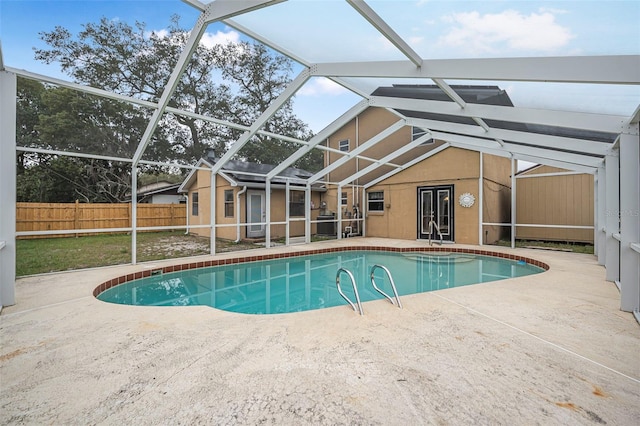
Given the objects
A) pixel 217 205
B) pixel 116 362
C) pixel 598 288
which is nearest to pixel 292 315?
pixel 116 362

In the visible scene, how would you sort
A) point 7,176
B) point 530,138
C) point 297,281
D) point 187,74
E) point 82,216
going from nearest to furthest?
point 7,176, point 530,138, point 297,281, point 187,74, point 82,216

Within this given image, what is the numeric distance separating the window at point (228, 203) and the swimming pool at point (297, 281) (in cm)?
483

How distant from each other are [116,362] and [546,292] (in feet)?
17.8

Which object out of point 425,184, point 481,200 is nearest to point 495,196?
point 481,200

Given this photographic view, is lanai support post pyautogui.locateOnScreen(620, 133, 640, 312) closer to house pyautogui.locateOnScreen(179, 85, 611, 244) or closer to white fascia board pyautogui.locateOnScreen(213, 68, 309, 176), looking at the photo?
house pyautogui.locateOnScreen(179, 85, 611, 244)

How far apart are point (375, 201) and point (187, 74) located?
8.34 m

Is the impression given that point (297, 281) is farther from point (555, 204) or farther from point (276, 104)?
point (555, 204)

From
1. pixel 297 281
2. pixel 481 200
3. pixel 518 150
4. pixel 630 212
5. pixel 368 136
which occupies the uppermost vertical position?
pixel 368 136

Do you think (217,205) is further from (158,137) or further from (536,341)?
(536,341)

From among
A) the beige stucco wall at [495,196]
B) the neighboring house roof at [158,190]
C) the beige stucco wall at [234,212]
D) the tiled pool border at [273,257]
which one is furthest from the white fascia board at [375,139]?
the neighboring house roof at [158,190]

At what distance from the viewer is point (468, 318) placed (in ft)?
10.8

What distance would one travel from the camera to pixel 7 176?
3.54 m

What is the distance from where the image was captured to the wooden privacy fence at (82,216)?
446 inches

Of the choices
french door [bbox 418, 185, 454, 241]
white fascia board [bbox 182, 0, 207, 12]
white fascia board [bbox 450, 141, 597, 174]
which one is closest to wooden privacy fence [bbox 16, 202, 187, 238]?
french door [bbox 418, 185, 454, 241]
